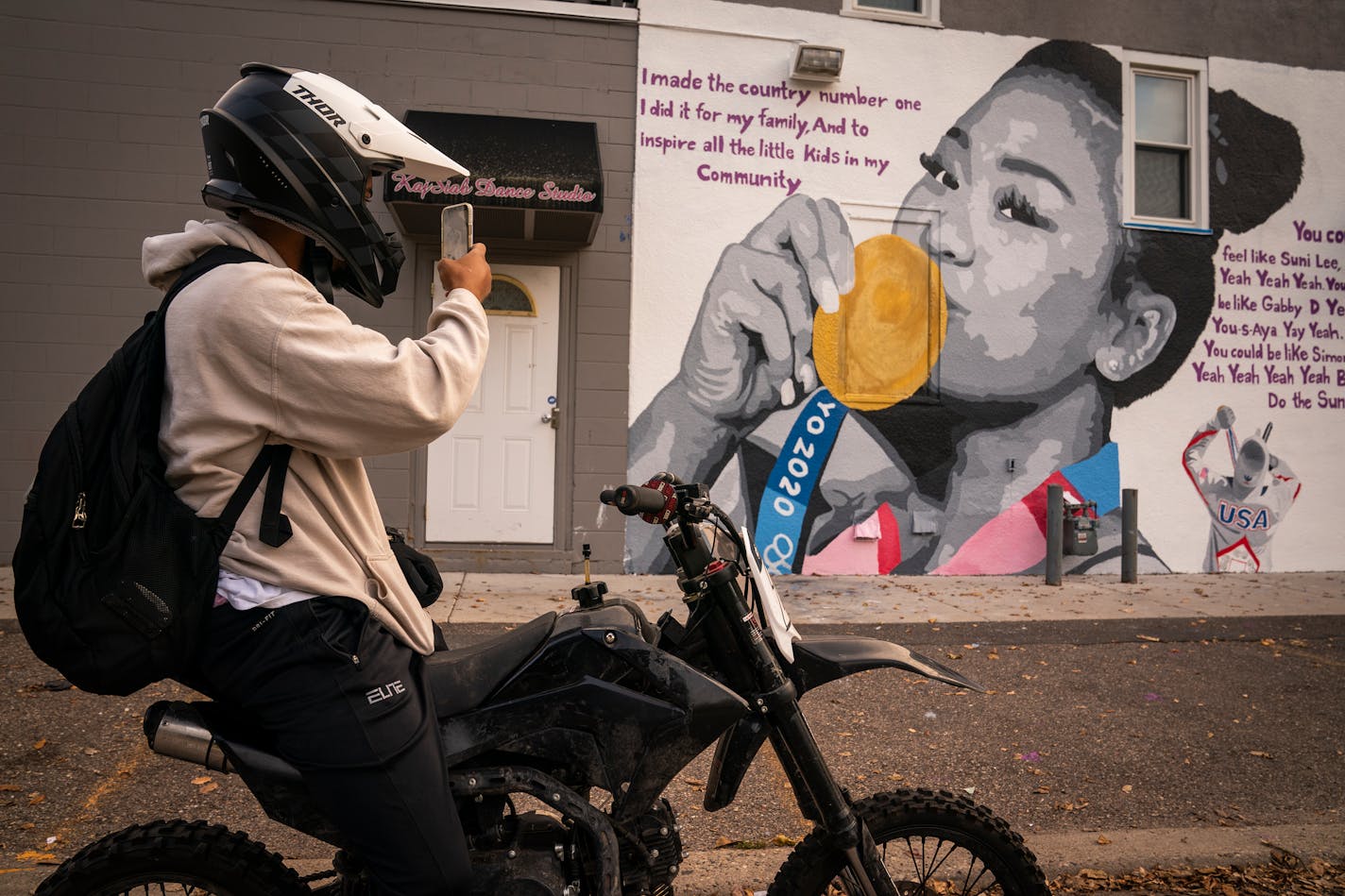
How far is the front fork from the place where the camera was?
1.95m

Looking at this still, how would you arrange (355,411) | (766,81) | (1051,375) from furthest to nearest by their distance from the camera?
(1051,375) < (766,81) < (355,411)

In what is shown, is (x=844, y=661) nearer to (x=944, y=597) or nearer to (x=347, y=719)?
(x=347, y=719)

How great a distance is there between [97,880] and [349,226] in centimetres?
133

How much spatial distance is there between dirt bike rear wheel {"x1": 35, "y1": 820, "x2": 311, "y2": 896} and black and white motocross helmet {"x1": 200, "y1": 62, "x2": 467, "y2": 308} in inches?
43.5

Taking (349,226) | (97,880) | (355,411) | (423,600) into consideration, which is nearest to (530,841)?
(423,600)

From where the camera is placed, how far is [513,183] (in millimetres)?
7562

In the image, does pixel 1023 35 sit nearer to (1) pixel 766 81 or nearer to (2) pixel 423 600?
(1) pixel 766 81

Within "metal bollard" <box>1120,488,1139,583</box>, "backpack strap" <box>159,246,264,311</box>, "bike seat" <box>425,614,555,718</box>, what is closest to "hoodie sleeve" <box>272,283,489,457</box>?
"backpack strap" <box>159,246,264,311</box>

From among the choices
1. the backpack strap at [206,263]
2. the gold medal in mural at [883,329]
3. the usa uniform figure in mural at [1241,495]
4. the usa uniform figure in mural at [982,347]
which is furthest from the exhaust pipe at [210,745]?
the usa uniform figure in mural at [1241,495]

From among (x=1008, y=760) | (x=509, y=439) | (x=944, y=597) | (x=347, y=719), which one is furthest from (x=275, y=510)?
(x=944, y=597)

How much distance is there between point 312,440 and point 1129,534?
30.1 feet

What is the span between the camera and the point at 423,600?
6.68ft

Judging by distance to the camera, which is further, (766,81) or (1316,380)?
(1316,380)

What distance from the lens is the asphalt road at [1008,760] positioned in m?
3.32
